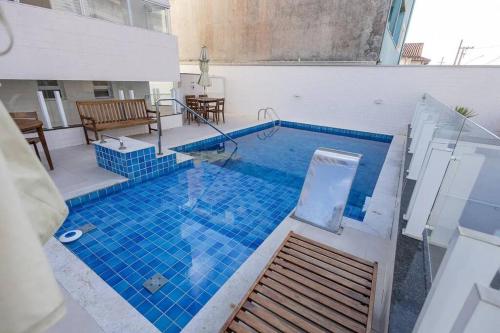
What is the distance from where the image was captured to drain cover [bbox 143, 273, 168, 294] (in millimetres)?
2092

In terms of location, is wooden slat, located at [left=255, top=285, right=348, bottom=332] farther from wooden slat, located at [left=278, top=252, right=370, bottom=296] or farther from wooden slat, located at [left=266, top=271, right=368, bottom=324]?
wooden slat, located at [left=278, top=252, right=370, bottom=296]

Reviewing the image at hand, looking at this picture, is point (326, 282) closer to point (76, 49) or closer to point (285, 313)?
point (285, 313)

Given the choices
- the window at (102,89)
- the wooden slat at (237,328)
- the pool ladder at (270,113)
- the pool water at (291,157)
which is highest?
the window at (102,89)

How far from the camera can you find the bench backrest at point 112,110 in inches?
207

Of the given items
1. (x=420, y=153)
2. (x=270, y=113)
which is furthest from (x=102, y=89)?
(x=420, y=153)

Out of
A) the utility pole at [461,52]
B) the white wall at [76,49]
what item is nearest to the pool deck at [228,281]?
the white wall at [76,49]

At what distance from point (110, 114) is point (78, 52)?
1359mm

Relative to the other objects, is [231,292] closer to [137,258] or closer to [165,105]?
[137,258]

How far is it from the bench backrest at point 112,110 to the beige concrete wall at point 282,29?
699 cm

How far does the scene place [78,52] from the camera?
499cm

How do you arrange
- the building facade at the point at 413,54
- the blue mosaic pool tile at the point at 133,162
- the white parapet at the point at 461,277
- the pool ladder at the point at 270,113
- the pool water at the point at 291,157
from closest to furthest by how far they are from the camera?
the white parapet at the point at 461,277 < the blue mosaic pool tile at the point at 133,162 < the pool water at the point at 291,157 < the pool ladder at the point at 270,113 < the building facade at the point at 413,54

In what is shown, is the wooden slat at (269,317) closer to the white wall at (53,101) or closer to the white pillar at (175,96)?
the white wall at (53,101)

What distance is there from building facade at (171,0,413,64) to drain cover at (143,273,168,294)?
A: 9733 mm

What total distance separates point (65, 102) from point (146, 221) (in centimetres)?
473
